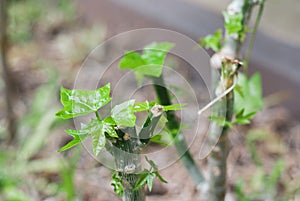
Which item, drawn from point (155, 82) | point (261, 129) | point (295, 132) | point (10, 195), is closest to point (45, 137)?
point (10, 195)

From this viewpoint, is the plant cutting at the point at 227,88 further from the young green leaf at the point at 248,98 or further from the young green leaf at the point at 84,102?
the young green leaf at the point at 84,102

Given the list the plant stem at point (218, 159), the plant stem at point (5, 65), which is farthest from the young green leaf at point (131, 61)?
the plant stem at point (5, 65)

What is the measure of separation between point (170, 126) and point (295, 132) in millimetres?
906

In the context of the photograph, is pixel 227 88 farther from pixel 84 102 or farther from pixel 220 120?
pixel 84 102

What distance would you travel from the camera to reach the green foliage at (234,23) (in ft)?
1.85

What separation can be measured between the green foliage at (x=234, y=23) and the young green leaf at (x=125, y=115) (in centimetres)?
25

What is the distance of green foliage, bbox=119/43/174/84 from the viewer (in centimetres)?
51

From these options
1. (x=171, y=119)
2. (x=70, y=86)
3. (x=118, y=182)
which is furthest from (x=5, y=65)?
(x=118, y=182)

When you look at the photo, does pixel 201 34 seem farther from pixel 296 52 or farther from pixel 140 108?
pixel 140 108

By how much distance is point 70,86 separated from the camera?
5.47 feet

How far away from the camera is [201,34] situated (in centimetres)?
162

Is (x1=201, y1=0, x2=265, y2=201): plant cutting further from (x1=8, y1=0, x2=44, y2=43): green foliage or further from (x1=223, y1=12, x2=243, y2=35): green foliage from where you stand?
(x1=8, y1=0, x2=44, y2=43): green foliage

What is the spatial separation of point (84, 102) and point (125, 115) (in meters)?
0.04

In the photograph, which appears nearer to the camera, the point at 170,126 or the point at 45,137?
the point at 170,126
